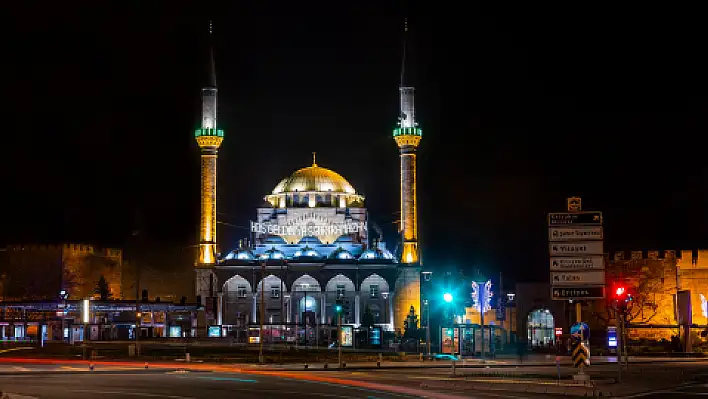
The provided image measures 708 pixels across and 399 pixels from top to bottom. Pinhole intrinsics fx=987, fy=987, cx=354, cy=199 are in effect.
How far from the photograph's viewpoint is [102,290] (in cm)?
10231

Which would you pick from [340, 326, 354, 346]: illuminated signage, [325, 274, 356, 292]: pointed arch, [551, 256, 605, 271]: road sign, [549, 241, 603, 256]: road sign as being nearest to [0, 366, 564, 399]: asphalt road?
[551, 256, 605, 271]: road sign

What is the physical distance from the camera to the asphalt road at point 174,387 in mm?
28609

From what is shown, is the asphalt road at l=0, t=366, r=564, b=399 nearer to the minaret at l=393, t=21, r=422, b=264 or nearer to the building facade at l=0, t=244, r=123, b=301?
the minaret at l=393, t=21, r=422, b=264

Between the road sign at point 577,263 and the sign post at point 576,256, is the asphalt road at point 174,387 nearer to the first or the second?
the sign post at point 576,256

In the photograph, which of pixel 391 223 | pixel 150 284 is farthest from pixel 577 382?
pixel 150 284

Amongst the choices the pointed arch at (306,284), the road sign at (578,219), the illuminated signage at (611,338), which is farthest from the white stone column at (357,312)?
the road sign at (578,219)

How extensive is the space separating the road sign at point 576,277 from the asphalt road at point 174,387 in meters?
3.85

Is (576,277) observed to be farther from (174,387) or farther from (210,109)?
(210,109)

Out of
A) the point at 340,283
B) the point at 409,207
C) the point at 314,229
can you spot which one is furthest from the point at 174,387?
the point at 314,229

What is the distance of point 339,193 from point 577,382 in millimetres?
89464

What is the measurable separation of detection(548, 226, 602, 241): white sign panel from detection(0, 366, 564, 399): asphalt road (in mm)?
5265

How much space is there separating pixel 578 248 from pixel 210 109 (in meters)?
76.5

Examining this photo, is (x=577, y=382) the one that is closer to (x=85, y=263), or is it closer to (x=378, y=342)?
(x=378, y=342)

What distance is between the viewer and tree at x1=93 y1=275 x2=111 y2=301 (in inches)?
4016
